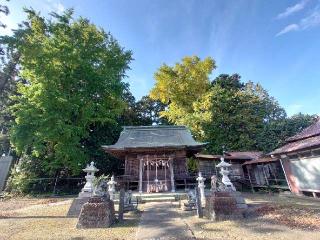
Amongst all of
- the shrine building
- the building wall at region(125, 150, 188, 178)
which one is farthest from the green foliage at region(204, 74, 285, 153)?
the building wall at region(125, 150, 188, 178)

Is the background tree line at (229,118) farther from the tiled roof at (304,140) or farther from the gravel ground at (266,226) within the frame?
the gravel ground at (266,226)

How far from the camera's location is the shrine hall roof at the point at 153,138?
17.0 meters

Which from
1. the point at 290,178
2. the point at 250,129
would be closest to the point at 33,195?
the point at 290,178

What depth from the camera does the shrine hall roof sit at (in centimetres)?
1705

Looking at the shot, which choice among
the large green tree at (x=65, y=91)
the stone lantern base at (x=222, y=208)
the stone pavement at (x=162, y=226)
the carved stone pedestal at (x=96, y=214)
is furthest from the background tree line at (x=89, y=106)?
the stone lantern base at (x=222, y=208)

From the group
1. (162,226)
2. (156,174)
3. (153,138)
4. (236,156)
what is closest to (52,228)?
(162,226)

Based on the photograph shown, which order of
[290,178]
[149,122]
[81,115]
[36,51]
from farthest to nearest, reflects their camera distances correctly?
[149,122], [81,115], [290,178], [36,51]

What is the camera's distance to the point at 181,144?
1703 centimetres

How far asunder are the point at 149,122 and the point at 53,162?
14779 millimetres

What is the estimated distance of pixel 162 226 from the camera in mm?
7898

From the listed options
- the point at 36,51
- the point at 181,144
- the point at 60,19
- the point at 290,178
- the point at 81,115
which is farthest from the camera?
the point at 60,19

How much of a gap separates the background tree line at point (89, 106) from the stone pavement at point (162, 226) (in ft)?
34.0

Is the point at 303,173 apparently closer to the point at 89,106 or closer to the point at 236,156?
the point at 236,156

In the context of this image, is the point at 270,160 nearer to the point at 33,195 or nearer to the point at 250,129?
the point at 250,129
